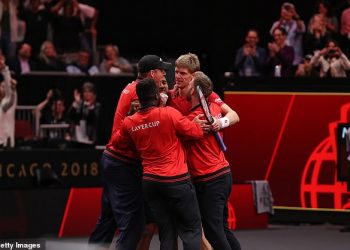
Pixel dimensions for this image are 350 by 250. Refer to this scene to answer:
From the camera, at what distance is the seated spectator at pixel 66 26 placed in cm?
2053

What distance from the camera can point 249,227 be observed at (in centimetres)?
1590

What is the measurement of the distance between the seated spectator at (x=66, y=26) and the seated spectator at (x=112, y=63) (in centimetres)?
56

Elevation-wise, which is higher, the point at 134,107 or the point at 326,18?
the point at 326,18

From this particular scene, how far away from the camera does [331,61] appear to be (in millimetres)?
16938

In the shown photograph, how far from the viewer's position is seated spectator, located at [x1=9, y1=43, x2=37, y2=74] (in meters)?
19.3

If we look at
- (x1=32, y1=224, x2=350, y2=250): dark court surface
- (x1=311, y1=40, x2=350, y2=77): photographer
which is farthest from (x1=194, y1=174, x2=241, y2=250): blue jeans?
(x1=311, y1=40, x2=350, y2=77): photographer

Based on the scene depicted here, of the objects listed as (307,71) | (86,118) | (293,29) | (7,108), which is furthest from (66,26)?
(307,71)

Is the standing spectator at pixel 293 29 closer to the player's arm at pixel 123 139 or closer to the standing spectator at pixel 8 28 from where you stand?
the standing spectator at pixel 8 28

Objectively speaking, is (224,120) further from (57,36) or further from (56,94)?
(57,36)

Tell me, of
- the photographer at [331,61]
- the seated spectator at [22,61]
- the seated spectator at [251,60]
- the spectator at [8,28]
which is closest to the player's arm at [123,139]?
the photographer at [331,61]

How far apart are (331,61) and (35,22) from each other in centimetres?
608

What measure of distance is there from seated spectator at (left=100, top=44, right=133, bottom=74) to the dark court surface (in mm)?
5122

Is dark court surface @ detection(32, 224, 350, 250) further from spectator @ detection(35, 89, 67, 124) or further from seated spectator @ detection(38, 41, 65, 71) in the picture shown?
seated spectator @ detection(38, 41, 65, 71)

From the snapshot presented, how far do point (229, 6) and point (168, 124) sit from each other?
12650 millimetres
